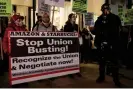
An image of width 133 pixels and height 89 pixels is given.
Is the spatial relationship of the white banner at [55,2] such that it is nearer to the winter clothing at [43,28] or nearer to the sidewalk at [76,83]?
the winter clothing at [43,28]

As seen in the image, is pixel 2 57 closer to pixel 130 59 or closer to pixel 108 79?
pixel 108 79

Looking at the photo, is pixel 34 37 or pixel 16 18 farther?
pixel 16 18

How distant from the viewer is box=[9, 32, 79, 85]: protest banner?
210 inches

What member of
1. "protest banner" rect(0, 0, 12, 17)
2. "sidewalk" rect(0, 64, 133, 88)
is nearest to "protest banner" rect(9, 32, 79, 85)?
"sidewalk" rect(0, 64, 133, 88)

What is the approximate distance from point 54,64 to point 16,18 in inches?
62.3

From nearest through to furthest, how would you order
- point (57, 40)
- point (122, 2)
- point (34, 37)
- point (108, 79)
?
1. point (34, 37)
2. point (57, 40)
3. point (108, 79)
4. point (122, 2)

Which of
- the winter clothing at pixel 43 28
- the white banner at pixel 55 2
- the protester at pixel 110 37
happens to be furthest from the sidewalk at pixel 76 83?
the white banner at pixel 55 2

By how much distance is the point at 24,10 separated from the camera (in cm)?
1319

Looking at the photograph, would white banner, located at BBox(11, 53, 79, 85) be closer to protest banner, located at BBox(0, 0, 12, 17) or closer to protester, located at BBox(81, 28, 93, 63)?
protest banner, located at BBox(0, 0, 12, 17)

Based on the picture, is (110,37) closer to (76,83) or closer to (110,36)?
(110,36)

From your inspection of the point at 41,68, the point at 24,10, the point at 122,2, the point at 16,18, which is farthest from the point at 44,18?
the point at 24,10

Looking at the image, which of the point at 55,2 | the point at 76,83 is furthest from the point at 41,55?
the point at 76,83

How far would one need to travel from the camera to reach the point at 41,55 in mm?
5781

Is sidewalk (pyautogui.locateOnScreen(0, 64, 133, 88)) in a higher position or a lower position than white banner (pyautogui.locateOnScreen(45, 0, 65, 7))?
lower
